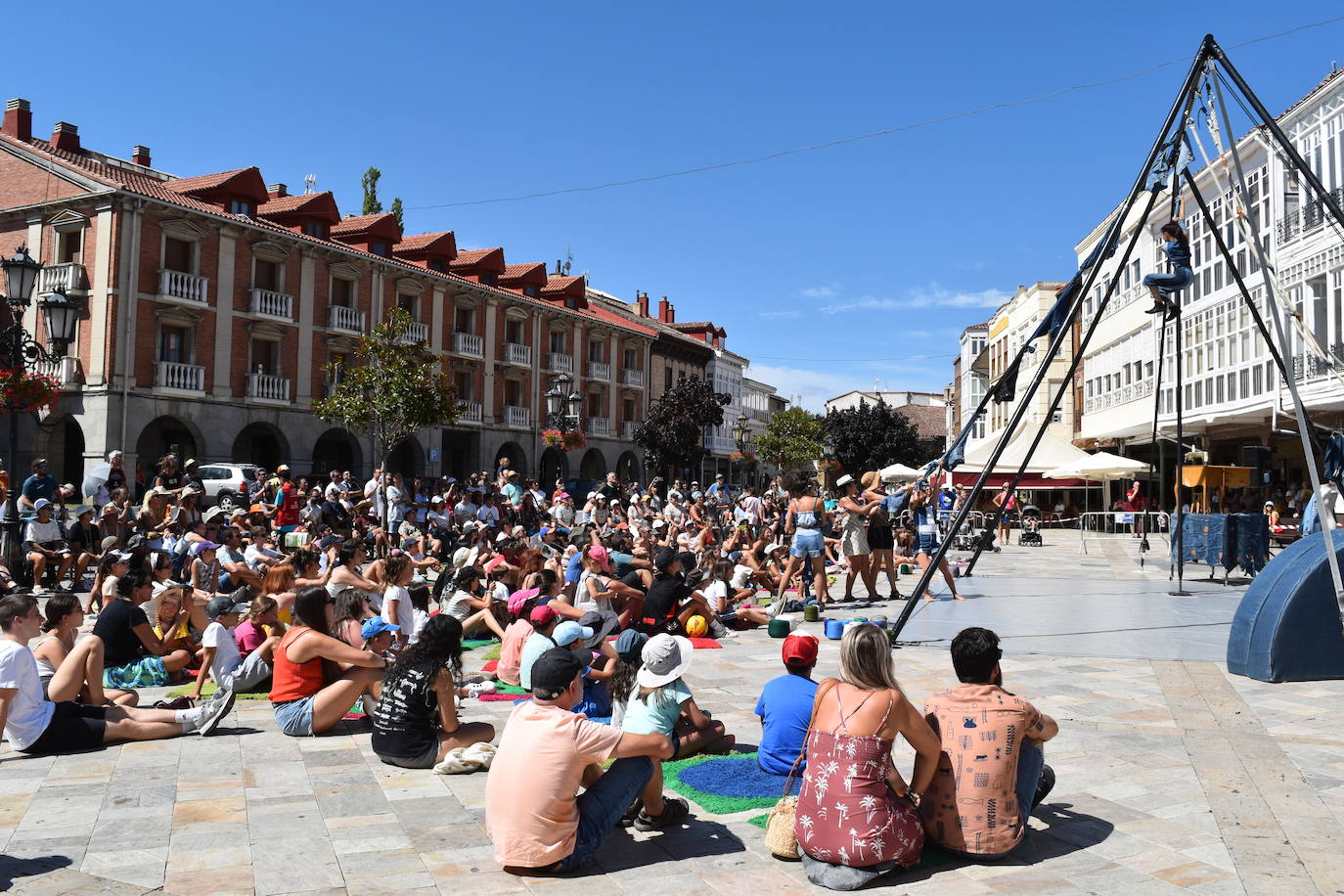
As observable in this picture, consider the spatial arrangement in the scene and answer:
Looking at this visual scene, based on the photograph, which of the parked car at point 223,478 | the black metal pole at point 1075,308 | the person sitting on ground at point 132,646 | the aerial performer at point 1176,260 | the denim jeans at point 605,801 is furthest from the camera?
the parked car at point 223,478

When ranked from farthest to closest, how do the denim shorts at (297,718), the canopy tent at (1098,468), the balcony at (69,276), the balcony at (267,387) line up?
the balcony at (267,387) < the balcony at (69,276) < the canopy tent at (1098,468) < the denim shorts at (297,718)

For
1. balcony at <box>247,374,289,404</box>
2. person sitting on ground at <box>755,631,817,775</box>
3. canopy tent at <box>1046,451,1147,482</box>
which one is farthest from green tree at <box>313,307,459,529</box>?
person sitting on ground at <box>755,631,817,775</box>

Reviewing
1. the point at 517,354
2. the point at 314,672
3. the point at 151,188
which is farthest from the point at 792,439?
the point at 314,672

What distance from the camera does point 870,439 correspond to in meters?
67.1

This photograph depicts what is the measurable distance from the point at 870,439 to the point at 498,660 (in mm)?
59802

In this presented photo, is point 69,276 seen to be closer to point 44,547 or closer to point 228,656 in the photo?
point 44,547

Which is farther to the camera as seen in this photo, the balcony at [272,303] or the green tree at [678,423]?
the green tree at [678,423]

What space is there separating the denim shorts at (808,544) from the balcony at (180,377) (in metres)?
23.5

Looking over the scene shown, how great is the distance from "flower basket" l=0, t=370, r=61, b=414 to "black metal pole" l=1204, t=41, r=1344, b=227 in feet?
43.3

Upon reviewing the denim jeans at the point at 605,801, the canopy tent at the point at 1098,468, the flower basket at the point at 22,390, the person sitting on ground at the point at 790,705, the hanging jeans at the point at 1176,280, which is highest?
the hanging jeans at the point at 1176,280

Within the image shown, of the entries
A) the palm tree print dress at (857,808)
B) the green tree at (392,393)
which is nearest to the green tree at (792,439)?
the green tree at (392,393)

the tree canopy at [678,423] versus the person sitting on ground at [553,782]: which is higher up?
the tree canopy at [678,423]

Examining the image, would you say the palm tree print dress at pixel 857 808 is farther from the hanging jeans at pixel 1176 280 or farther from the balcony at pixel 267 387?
the balcony at pixel 267 387

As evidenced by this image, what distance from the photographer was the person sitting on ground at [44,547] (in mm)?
13602
